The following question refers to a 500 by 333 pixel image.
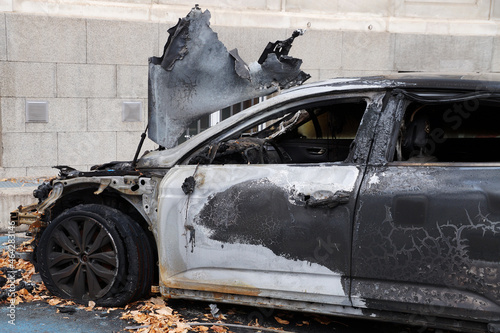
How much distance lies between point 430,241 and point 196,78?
2292 mm

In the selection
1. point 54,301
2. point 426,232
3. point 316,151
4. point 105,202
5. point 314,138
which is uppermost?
point 314,138

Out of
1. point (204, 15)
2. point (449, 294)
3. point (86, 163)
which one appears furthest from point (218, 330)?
point (86, 163)

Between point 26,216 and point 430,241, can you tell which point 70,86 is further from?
point 430,241

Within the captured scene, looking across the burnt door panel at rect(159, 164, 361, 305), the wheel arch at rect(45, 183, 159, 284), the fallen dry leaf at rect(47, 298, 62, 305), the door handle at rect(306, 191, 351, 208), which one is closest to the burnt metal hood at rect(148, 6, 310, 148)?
the wheel arch at rect(45, 183, 159, 284)

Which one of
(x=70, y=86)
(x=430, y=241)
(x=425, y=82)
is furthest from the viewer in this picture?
(x=70, y=86)

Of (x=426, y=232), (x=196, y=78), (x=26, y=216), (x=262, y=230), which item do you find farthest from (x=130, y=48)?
(x=426, y=232)

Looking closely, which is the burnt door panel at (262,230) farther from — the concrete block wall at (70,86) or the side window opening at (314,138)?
the concrete block wall at (70,86)

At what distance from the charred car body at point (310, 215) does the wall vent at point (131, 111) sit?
4541 millimetres

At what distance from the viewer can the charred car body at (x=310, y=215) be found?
3154 millimetres

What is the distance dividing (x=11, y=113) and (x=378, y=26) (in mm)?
6381

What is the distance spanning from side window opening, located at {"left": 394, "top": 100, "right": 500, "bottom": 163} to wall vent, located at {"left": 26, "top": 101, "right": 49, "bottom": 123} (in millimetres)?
6324

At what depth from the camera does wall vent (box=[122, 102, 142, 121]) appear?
8.85 metres

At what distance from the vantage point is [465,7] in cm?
991

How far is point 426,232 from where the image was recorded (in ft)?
10.4
